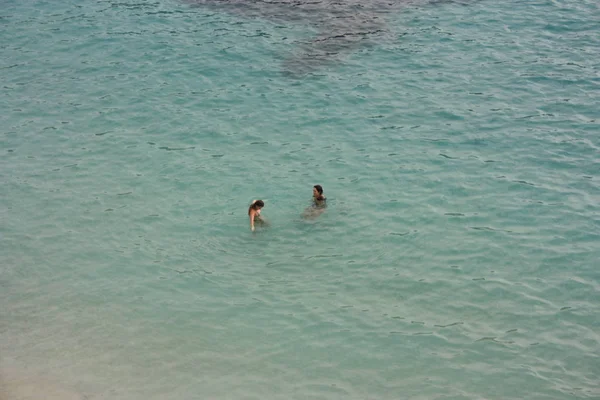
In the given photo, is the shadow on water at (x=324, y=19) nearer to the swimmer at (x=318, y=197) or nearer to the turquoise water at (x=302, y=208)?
the turquoise water at (x=302, y=208)

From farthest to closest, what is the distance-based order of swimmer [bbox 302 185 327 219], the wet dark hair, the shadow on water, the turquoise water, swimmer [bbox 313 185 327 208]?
the shadow on water → swimmer [bbox 302 185 327 219] → swimmer [bbox 313 185 327 208] → the wet dark hair → the turquoise water

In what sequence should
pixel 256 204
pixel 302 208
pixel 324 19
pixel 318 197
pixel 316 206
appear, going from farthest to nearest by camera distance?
pixel 324 19, pixel 302 208, pixel 316 206, pixel 318 197, pixel 256 204

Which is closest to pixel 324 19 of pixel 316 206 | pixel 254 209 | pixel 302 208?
pixel 302 208

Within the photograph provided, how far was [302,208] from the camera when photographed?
1797 cm

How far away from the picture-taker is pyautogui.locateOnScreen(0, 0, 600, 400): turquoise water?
1345 centimetres

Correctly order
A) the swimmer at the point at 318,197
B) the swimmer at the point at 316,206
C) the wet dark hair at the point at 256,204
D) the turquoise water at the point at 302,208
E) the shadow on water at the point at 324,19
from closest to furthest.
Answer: the turquoise water at the point at 302,208, the wet dark hair at the point at 256,204, the swimmer at the point at 318,197, the swimmer at the point at 316,206, the shadow on water at the point at 324,19

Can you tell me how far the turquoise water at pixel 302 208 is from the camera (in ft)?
44.1

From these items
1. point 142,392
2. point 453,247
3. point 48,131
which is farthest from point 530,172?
point 48,131

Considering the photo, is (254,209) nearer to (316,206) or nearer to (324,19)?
(316,206)

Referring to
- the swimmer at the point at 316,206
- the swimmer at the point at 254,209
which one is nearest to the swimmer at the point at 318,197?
the swimmer at the point at 316,206

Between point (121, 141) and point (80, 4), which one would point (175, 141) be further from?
point (80, 4)

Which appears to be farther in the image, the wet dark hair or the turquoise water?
the wet dark hair

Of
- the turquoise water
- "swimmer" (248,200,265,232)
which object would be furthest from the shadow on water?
"swimmer" (248,200,265,232)

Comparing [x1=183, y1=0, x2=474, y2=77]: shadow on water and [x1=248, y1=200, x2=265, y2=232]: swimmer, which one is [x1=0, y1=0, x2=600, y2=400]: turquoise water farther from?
[x1=248, y1=200, x2=265, y2=232]: swimmer
